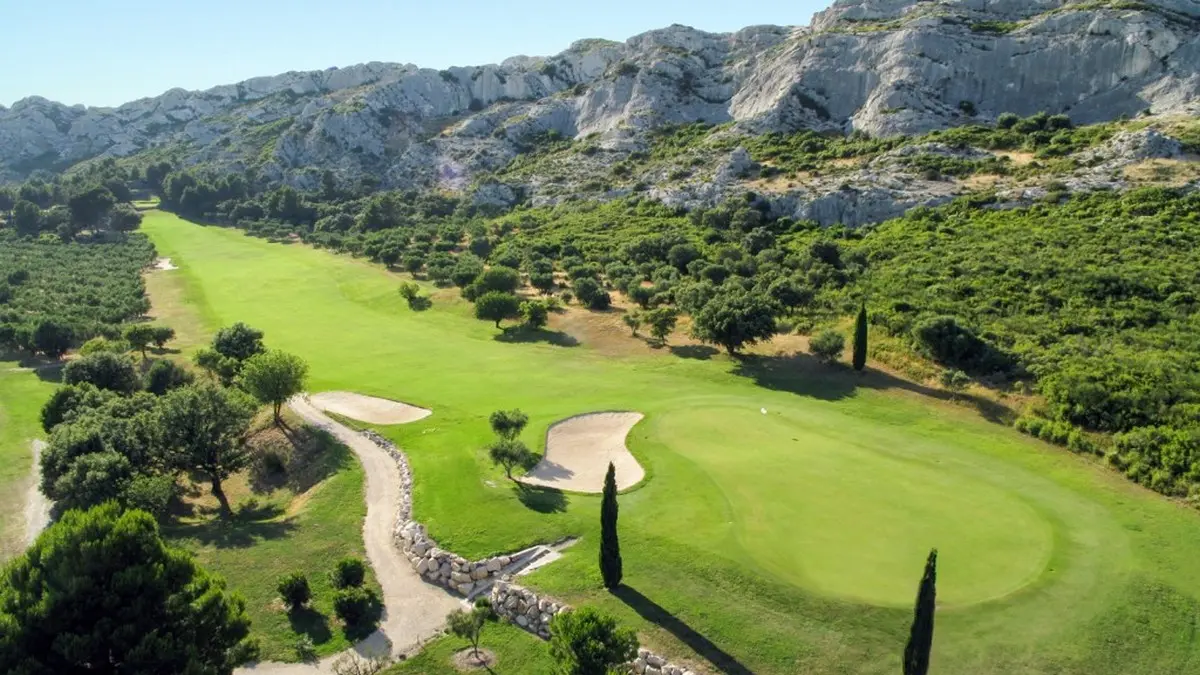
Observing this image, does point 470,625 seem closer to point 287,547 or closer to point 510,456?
point 510,456

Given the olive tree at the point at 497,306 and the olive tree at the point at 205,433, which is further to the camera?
the olive tree at the point at 497,306

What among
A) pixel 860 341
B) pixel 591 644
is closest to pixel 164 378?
pixel 591 644

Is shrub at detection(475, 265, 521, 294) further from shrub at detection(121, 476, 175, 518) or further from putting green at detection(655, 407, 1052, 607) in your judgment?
shrub at detection(121, 476, 175, 518)

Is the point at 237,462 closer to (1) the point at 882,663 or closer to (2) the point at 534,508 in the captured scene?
(2) the point at 534,508

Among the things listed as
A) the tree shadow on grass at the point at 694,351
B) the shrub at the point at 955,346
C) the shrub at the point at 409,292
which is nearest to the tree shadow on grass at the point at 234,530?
the tree shadow on grass at the point at 694,351

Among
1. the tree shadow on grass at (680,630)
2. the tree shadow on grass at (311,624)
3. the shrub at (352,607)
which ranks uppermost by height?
the tree shadow on grass at (680,630)

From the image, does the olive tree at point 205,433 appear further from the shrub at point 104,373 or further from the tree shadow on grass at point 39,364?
the tree shadow on grass at point 39,364

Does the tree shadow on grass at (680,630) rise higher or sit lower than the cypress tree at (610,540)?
lower
